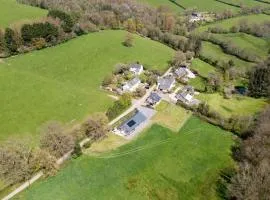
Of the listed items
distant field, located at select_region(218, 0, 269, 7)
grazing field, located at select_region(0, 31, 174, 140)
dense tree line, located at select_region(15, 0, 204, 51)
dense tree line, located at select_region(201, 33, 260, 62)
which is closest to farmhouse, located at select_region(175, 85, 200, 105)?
grazing field, located at select_region(0, 31, 174, 140)

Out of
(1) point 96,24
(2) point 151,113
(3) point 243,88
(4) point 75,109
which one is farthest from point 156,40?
(4) point 75,109

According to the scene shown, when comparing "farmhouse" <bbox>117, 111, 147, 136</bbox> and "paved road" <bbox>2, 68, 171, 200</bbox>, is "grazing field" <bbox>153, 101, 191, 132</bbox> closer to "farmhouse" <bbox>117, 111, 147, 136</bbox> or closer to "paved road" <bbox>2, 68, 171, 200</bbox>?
"farmhouse" <bbox>117, 111, 147, 136</bbox>

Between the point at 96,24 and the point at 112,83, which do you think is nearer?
the point at 112,83

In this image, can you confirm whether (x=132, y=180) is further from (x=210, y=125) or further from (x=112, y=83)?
(x=112, y=83)

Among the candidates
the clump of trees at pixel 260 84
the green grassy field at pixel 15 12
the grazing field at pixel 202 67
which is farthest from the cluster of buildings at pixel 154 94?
the green grassy field at pixel 15 12

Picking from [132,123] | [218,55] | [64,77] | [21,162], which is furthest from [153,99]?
[218,55]
